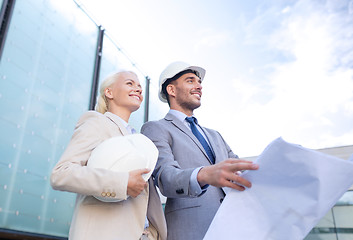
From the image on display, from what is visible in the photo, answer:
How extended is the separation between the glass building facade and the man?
1.70 metres

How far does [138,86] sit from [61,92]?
2.21m

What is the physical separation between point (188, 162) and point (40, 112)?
2281 mm

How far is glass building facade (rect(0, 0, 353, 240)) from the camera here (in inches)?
108

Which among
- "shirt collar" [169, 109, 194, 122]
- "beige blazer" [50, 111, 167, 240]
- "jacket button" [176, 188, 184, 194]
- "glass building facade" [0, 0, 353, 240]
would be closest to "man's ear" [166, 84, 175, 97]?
"shirt collar" [169, 109, 194, 122]

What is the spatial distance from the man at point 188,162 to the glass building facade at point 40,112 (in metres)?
1.70

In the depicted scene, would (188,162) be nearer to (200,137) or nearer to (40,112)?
(200,137)

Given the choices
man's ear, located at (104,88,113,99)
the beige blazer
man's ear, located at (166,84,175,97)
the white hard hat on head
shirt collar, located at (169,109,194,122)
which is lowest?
the beige blazer

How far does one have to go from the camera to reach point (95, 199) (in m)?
1.04

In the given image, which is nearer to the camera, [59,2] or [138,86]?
[138,86]

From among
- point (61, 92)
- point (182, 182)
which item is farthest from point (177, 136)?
point (61, 92)

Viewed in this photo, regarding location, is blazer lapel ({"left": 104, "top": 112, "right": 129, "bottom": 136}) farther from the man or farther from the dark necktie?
the dark necktie

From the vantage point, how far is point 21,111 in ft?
9.53

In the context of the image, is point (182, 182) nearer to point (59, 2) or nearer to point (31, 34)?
point (31, 34)

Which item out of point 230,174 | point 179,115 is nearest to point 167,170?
point 230,174
